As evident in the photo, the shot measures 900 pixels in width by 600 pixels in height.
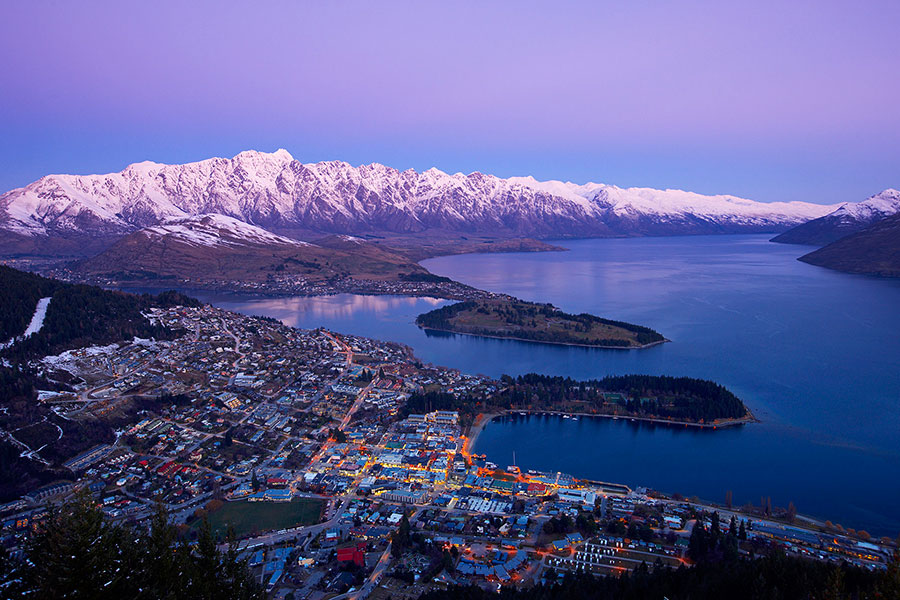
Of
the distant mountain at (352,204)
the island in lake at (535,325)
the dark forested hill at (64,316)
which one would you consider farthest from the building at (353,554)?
the distant mountain at (352,204)

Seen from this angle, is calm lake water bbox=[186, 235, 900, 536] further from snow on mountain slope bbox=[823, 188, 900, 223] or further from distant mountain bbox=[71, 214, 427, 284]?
snow on mountain slope bbox=[823, 188, 900, 223]

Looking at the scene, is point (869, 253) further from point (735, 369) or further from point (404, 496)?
point (404, 496)

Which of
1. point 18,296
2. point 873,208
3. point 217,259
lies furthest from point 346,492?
point 873,208

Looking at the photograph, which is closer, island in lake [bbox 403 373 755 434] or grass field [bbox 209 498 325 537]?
grass field [bbox 209 498 325 537]

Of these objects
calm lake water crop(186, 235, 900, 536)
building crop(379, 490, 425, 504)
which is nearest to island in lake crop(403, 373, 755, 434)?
calm lake water crop(186, 235, 900, 536)

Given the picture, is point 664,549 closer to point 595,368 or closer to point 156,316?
point 595,368

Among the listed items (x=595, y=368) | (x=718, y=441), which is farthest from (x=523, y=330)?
(x=718, y=441)
